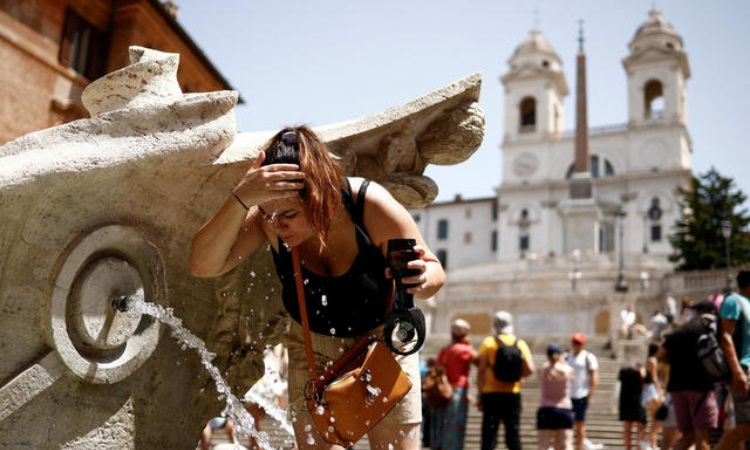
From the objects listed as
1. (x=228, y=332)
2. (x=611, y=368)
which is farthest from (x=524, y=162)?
(x=228, y=332)

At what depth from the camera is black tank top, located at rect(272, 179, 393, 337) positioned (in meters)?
2.71

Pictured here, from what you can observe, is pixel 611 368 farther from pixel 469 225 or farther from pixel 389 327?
pixel 469 225

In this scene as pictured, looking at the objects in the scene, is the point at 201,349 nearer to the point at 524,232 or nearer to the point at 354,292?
the point at 354,292

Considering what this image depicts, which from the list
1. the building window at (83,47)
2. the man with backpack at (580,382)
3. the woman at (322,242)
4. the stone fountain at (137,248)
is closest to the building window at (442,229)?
the building window at (83,47)

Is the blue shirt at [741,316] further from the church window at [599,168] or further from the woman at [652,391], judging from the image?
the church window at [599,168]

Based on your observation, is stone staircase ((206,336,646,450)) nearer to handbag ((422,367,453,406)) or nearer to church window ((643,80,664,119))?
A: handbag ((422,367,453,406))

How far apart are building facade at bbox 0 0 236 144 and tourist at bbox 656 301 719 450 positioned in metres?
13.2

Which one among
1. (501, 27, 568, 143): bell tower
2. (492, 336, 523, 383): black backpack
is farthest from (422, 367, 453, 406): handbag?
(501, 27, 568, 143): bell tower

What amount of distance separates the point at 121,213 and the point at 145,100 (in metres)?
0.44

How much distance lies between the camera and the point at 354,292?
2732 mm

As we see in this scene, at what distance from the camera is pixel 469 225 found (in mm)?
84250

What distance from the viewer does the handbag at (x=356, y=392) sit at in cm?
247

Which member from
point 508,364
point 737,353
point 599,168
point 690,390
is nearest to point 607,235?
point 599,168

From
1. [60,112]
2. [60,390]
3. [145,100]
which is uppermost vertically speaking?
[60,112]
